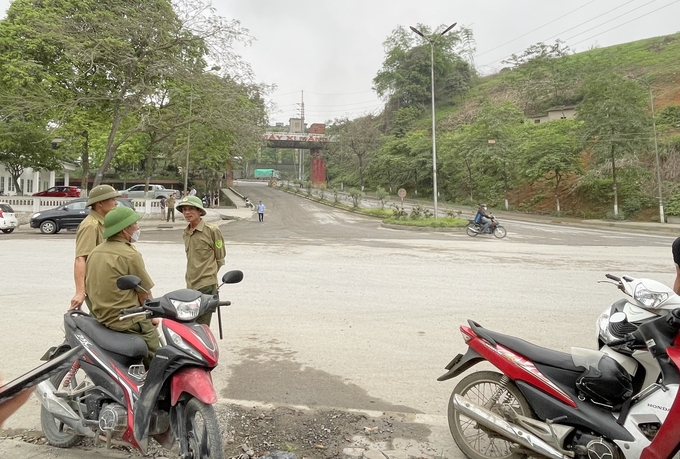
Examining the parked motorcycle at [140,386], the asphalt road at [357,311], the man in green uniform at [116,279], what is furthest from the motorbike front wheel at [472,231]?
the man in green uniform at [116,279]

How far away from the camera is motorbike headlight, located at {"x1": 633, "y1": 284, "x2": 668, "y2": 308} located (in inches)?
107

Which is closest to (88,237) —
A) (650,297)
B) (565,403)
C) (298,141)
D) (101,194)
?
(101,194)

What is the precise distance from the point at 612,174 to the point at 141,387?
37962 mm

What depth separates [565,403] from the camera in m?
2.77

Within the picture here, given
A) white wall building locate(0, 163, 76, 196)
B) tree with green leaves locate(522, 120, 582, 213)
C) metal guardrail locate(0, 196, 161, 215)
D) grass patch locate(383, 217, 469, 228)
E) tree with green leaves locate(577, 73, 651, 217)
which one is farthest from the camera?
white wall building locate(0, 163, 76, 196)

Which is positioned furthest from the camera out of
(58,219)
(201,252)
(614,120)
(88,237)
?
(614,120)

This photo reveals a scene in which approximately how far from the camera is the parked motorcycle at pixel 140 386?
2639 millimetres

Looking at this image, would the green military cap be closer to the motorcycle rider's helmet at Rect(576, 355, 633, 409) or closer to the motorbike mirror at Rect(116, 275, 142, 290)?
the motorbike mirror at Rect(116, 275, 142, 290)

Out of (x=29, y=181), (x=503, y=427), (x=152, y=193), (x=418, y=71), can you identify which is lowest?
(x=503, y=427)

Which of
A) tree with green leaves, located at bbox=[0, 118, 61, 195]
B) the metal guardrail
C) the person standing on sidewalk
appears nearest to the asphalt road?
the person standing on sidewalk

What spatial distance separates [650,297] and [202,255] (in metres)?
3.77

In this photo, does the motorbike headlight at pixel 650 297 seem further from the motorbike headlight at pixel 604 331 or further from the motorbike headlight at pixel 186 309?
the motorbike headlight at pixel 186 309

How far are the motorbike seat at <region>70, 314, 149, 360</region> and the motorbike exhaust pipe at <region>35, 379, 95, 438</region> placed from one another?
0.46 m

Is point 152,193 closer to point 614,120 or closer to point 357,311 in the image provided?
point 614,120
